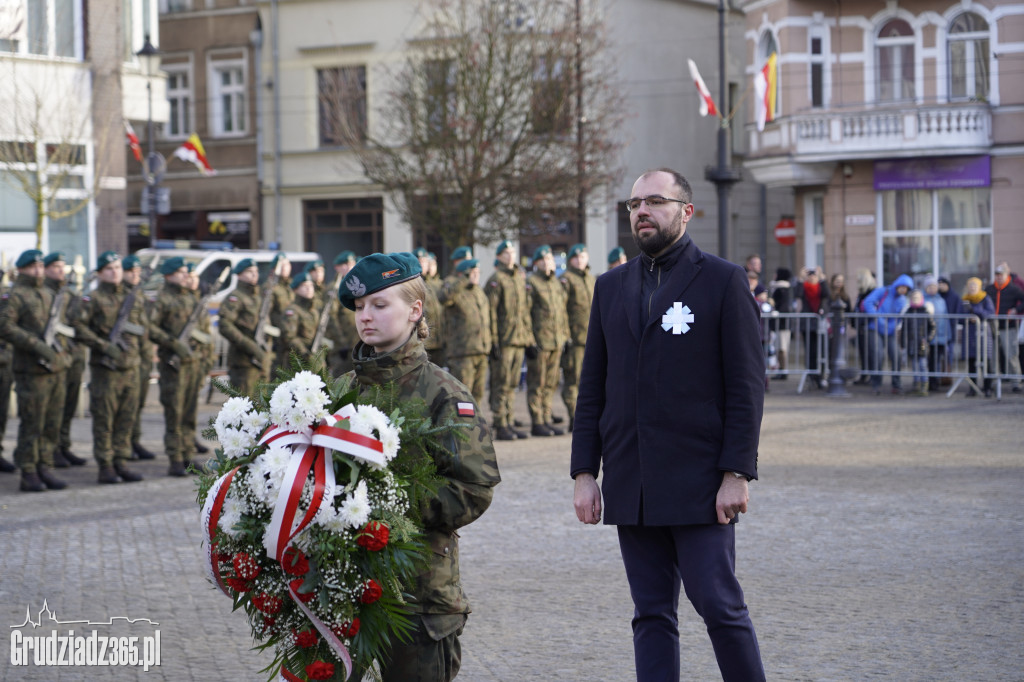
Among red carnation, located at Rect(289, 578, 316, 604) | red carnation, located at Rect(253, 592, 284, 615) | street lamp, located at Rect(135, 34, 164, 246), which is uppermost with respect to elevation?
street lamp, located at Rect(135, 34, 164, 246)

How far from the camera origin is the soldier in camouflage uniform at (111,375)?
1191 centimetres

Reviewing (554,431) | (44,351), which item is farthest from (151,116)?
(44,351)

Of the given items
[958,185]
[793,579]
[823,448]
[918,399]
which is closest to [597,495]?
[793,579]

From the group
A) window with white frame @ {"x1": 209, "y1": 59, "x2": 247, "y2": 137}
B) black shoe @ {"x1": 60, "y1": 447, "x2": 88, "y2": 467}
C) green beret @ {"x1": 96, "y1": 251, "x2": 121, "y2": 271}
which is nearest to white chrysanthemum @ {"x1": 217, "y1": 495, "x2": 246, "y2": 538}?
green beret @ {"x1": 96, "y1": 251, "x2": 121, "y2": 271}

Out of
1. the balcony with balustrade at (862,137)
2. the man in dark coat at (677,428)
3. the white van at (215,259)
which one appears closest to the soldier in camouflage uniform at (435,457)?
the man in dark coat at (677,428)

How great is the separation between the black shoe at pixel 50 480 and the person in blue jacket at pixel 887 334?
503 inches

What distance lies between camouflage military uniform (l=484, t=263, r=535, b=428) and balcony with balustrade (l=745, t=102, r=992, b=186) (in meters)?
18.6

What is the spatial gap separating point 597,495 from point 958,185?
94.6ft

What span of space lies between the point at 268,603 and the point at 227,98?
35740mm

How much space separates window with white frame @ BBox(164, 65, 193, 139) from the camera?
37812mm

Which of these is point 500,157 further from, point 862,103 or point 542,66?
point 862,103

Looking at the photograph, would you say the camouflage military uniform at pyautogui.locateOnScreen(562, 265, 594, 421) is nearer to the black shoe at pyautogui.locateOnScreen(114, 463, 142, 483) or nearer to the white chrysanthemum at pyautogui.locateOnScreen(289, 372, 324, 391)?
the black shoe at pyautogui.locateOnScreen(114, 463, 142, 483)

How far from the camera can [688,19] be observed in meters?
37.8

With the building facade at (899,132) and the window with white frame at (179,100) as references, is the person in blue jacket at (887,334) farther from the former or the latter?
the window with white frame at (179,100)
